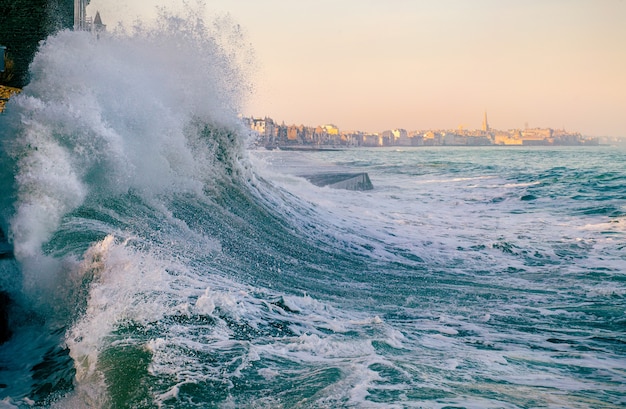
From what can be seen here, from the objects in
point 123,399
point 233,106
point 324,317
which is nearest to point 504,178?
point 233,106

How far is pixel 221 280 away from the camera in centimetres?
511

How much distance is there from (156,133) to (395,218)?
18.9ft

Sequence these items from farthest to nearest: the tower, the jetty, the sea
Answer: the tower < the jetty < the sea

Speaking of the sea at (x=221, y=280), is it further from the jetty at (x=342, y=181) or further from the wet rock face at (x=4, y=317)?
the jetty at (x=342, y=181)

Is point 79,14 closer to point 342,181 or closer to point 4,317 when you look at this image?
point 342,181


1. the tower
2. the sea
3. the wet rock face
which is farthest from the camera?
the tower

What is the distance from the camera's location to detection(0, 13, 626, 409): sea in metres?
3.35

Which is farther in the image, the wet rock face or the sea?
the wet rock face

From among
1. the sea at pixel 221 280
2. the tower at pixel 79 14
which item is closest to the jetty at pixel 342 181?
the sea at pixel 221 280

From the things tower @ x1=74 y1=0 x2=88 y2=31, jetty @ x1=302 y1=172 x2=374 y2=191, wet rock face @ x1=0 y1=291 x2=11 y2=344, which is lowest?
wet rock face @ x1=0 y1=291 x2=11 y2=344

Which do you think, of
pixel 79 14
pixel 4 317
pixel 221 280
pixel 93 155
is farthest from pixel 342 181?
pixel 4 317

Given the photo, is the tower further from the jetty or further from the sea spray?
the sea spray

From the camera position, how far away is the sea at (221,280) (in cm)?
335

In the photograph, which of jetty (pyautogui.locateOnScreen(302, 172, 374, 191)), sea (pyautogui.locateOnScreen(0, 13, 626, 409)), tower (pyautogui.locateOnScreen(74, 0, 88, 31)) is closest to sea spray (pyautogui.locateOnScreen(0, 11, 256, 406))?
sea (pyautogui.locateOnScreen(0, 13, 626, 409))
